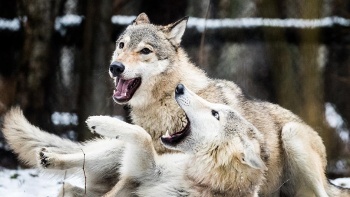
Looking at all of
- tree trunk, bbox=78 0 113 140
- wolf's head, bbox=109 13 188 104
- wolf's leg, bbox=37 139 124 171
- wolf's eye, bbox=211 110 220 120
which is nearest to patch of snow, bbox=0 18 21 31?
tree trunk, bbox=78 0 113 140

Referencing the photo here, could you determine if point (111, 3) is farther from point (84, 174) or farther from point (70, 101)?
point (84, 174)

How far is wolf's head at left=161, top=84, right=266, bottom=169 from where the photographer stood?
18.2 ft

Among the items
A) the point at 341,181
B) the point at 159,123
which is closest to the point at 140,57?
the point at 159,123

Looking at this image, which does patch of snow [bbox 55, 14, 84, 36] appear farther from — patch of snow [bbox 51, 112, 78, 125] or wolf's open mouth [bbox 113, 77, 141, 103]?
wolf's open mouth [bbox 113, 77, 141, 103]

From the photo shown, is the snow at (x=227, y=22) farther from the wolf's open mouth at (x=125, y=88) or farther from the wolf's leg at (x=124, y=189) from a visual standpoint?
the wolf's leg at (x=124, y=189)

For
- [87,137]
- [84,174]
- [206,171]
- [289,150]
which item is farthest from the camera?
[87,137]

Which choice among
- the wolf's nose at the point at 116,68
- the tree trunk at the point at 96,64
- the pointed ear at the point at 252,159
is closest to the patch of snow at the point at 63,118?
the tree trunk at the point at 96,64

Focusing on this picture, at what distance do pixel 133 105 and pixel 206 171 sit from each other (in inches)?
43.5

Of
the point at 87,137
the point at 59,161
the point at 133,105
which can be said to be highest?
the point at 133,105

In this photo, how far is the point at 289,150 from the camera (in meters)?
6.59

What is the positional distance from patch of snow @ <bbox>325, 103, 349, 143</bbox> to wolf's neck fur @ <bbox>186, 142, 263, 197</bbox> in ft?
13.3

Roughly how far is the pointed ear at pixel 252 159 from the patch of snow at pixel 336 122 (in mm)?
4148

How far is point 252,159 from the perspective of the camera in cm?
534

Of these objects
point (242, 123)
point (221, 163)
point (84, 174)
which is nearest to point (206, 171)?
point (221, 163)
